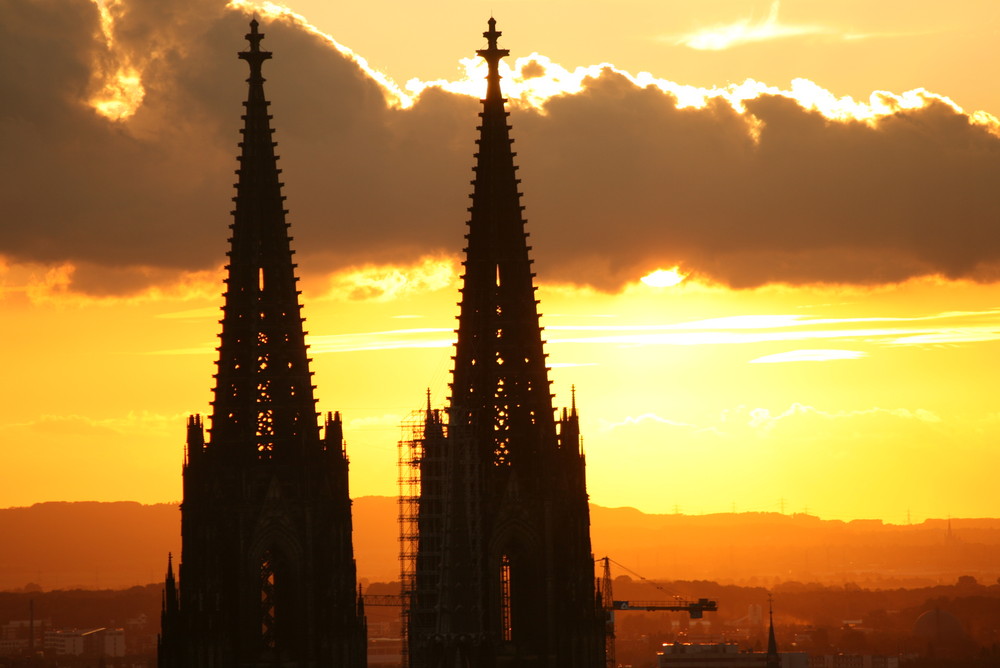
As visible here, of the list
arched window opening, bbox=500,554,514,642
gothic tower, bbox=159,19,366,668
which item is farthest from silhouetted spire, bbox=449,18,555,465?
gothic tower, bbox=159,19,366,668

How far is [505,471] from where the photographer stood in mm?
116062

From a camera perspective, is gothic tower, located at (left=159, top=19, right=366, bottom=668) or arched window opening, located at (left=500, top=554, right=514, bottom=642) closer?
gothic tower, located at (left=159, top=19, right=366, bottom=668)

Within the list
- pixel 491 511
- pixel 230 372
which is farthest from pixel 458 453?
pixel 230 372

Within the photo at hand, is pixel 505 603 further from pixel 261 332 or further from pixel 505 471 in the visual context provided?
pixel 261 332

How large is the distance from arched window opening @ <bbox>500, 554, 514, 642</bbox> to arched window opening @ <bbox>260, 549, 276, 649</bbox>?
382 inches

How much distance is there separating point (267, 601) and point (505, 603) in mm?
→ 10200

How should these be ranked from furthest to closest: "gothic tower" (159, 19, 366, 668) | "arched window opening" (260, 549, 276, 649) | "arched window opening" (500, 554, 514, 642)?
1. "arched window opening" (500, 554, 514, 642)
2. "arched window opening" (260, 549, 276, 649)
3. "gothic tower" (159, 19, 366, 668)

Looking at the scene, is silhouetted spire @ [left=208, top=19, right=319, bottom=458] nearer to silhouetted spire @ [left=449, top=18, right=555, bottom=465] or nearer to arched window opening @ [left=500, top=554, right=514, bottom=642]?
silhouetted spire @ [left=449, top=18, right=555, bottom=465]

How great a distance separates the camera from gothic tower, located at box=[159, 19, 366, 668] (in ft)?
372

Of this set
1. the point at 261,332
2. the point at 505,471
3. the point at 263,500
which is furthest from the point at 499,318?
the point at 263,500

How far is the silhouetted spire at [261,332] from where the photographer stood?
114375mm

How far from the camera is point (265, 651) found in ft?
375

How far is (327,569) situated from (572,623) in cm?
1093

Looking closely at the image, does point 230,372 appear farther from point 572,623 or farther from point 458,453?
point 572,623
